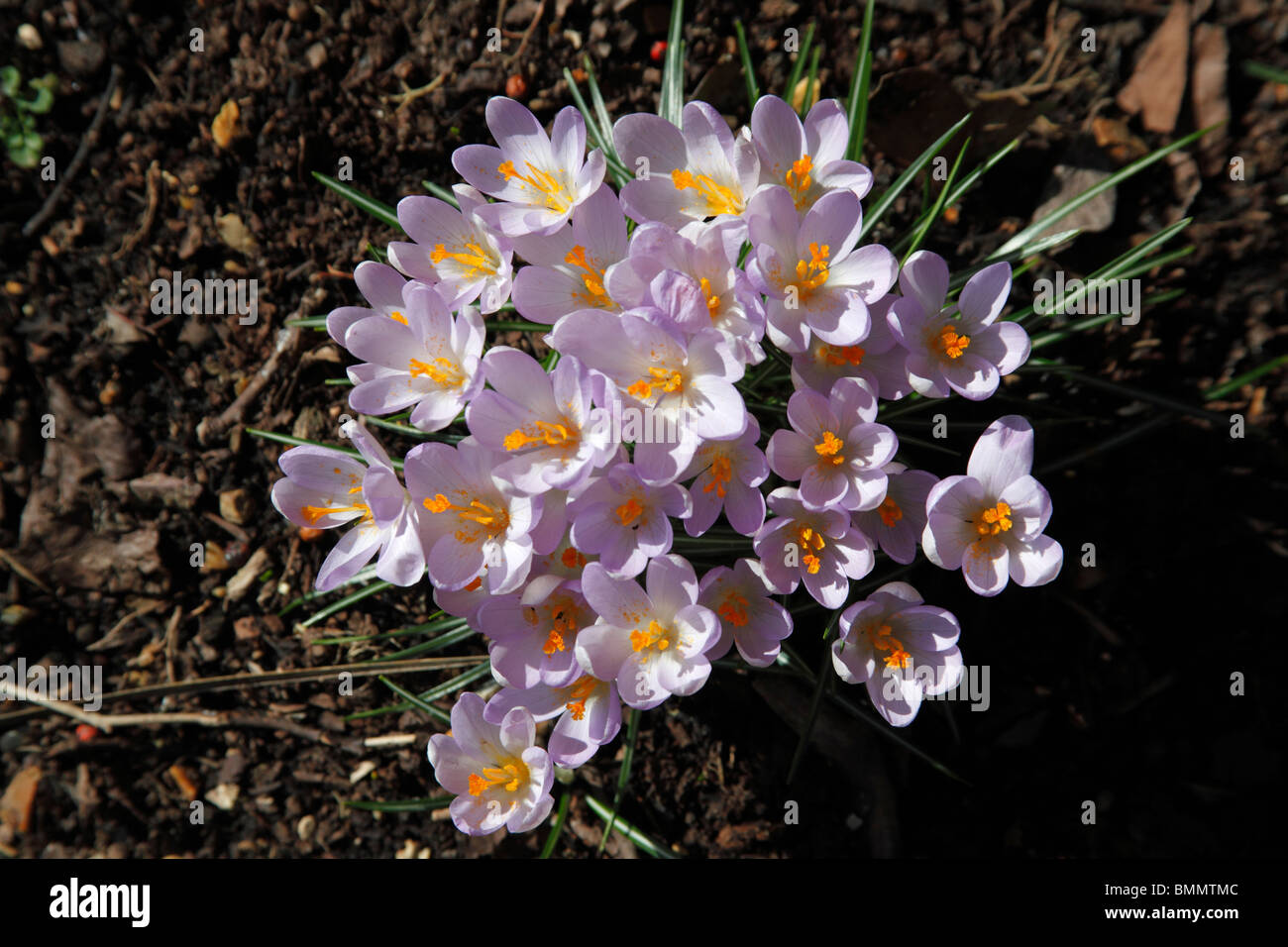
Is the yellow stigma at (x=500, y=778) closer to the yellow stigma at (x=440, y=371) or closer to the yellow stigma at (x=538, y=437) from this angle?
the yellow stigma at (x=538, y=437)

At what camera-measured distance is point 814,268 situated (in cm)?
168

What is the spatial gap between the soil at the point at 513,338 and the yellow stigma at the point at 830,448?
69cm

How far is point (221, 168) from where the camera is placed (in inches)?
117

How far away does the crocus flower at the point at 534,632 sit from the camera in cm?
168

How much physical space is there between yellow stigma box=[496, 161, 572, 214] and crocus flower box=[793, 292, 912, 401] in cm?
66

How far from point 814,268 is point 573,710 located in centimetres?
109

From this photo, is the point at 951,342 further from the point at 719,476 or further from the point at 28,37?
the point at 28,37

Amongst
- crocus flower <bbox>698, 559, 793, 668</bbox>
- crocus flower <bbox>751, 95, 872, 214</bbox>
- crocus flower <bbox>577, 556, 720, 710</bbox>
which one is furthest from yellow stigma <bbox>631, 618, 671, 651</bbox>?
crocus flower <bbox>751, 95, 872, 214</bbox>

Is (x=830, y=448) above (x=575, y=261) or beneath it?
beneath

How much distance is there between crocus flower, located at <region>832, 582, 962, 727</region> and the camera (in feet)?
5.66

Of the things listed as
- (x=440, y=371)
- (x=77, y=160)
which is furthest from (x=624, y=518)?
(x=77, y=160)

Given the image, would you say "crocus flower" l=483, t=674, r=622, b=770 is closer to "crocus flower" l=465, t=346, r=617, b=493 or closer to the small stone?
"crocus flower" l=465, t=346, r=617, b=493

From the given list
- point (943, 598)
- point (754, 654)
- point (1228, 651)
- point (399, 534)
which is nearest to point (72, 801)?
point (399, 534)

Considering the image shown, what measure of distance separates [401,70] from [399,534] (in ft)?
6.70
